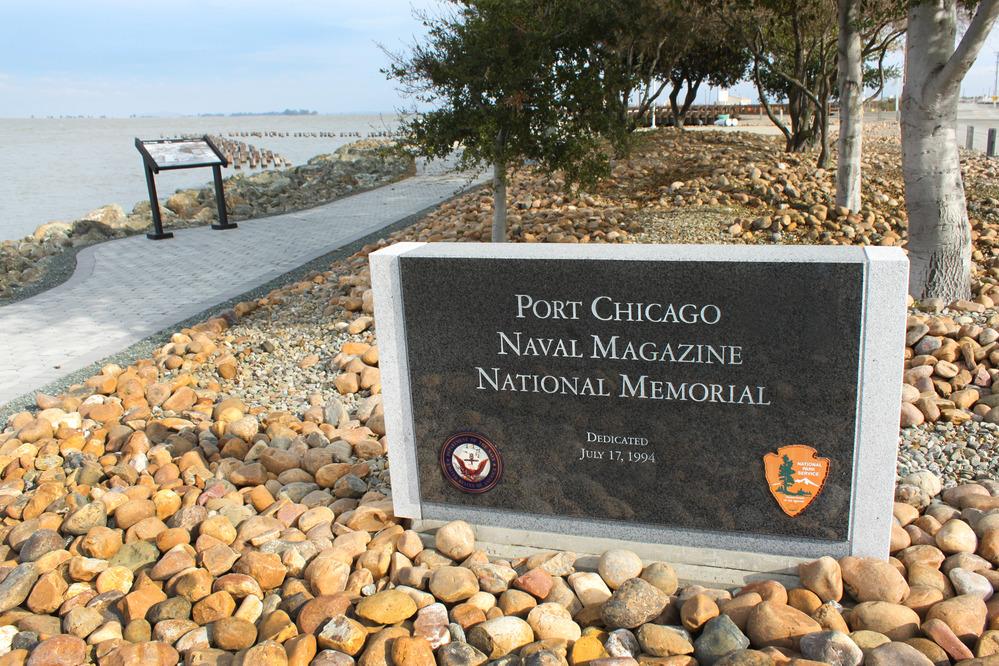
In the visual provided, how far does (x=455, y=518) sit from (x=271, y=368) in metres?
3.23

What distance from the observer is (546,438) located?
3371 mm

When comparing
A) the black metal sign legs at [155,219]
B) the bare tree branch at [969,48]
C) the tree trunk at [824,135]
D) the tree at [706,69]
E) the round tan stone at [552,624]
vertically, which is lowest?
the round tan stone at [552,624]

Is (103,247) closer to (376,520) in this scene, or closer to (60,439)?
(60,439)

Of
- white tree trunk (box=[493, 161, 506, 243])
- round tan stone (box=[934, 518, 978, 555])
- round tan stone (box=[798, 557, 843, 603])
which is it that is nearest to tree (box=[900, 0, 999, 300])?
round tan stone (box=[934, 518, 978, 555])

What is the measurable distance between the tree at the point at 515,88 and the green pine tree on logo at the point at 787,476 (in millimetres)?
5697

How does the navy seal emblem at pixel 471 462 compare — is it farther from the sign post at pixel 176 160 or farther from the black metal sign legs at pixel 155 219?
the black metal sign legs at pixel 155 219

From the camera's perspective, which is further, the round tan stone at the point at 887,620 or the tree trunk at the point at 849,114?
the tree trunk at the point at 849,114

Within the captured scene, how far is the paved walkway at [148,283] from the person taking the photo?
726 cm

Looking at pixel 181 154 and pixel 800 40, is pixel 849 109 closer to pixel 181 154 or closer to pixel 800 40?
pixel 800 40

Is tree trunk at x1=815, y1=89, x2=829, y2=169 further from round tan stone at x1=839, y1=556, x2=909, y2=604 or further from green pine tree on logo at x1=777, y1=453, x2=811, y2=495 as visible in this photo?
round tan stone at x1=839, y1=556, x2=909, y2=604

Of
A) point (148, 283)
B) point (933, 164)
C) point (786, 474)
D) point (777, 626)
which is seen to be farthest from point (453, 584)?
point (148, 283)

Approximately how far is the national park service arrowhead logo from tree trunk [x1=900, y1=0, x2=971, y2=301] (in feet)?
14.3

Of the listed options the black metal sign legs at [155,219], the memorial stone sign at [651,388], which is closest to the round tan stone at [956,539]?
the memorial stone sign at [651,388]

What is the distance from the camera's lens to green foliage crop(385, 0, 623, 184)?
8.13 meters
